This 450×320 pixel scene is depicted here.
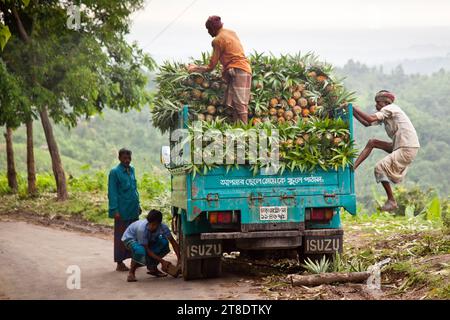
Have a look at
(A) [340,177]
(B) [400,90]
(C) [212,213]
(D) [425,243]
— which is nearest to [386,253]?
(D) [425,243]

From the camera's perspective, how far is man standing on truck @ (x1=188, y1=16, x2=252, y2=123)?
9938mm

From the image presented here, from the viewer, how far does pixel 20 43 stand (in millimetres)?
22984

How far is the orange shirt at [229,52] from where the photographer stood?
33.0 feet

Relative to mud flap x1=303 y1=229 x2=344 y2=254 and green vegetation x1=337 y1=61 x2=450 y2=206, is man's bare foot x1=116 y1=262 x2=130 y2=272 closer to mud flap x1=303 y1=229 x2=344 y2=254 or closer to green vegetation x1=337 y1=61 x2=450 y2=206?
mud flap x1=303 y1=229 x2=344 y2=254

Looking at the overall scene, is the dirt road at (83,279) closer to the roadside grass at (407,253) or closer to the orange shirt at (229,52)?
the roadside grass at (407,253)

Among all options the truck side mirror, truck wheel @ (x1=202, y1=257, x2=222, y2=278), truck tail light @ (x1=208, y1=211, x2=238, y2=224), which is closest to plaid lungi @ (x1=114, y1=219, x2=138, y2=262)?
the truck side mirror

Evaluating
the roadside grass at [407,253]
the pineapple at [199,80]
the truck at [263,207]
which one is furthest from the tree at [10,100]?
the truck at [263,207]

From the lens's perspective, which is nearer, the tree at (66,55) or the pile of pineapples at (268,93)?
the pile of pineapples at (268,93)

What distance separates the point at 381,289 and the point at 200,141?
2788 mm

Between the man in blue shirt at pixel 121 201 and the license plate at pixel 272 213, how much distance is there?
291 centimetres

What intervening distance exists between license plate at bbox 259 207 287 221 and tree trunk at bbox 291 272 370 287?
2.73 ft

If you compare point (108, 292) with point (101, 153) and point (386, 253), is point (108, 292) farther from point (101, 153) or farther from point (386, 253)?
point (101, 153)

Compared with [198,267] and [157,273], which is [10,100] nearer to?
[157,273]

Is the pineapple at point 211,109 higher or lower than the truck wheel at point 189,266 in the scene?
higher
